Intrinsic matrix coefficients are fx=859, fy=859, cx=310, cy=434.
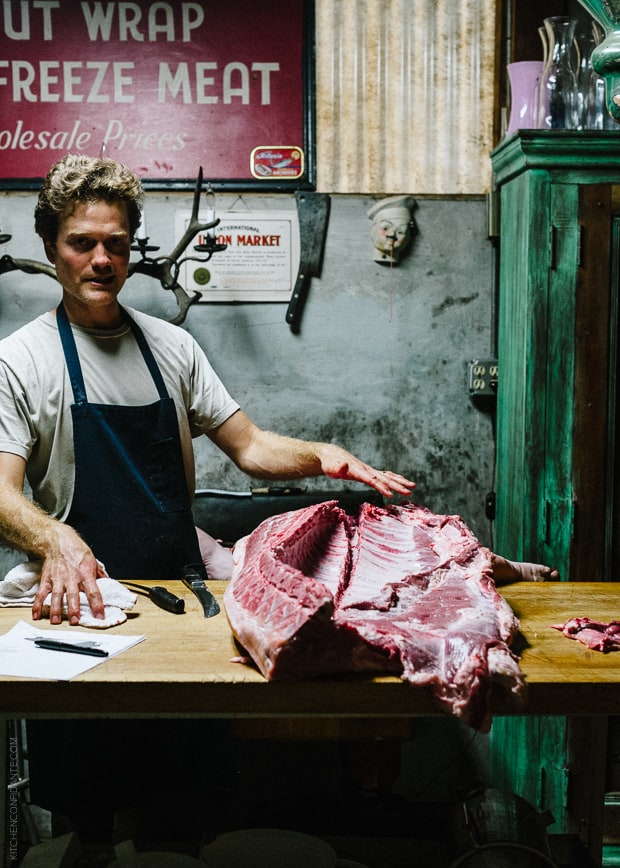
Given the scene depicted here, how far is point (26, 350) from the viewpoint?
2.79 metres

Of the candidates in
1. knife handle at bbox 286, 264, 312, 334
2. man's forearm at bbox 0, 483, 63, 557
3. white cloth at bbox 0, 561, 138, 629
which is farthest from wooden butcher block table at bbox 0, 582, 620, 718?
knife handle at bbox 286, 264, 312, 334

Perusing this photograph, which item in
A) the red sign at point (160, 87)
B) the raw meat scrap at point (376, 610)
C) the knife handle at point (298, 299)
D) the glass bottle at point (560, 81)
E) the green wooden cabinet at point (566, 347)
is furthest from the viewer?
the knife handle at point (298, 299)

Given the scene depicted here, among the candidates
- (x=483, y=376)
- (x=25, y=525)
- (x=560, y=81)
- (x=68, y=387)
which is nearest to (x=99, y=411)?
(x=68, y=387)

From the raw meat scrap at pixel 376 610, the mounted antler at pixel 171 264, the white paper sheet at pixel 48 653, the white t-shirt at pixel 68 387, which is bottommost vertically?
the white paper sheet at pixel 48 653

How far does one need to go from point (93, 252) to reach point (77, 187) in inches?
8.3

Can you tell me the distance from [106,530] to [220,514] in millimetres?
848

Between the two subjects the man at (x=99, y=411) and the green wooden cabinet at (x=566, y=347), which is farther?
the green wooden cabinet at (x=566, y=347)

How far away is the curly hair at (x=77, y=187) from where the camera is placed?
9.12ft

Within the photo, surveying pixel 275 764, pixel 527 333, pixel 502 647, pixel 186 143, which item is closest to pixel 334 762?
pixel 275 764

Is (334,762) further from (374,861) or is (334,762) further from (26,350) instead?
(26,350)

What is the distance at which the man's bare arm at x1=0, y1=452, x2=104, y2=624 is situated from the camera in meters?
1.99

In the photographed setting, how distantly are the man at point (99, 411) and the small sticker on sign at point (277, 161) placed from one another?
92 cm

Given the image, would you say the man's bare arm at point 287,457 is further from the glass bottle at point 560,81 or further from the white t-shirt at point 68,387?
the glass bottle at point 560,81

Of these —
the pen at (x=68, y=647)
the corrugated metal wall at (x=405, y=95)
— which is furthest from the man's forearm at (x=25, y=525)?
the corrugated metal wall at (x=405, y=95)
